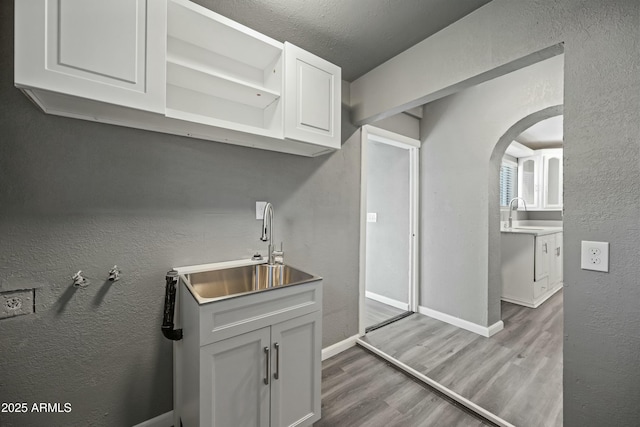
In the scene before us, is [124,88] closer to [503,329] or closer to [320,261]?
[320,261]

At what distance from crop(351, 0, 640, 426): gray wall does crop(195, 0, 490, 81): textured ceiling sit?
43cm

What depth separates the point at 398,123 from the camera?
2863mm

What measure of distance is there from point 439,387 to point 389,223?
6.35ft

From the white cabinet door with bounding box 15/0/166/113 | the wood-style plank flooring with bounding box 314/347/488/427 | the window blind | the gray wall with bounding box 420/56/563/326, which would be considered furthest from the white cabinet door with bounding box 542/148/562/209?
the white cabinet door with bounding box 15/0/166/113

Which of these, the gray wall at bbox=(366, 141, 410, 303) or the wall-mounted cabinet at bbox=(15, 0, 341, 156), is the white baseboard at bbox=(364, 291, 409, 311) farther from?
the wall-mounted cabinet at bbox=(15, 0, 341, 156)

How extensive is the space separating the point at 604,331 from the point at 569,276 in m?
0.24

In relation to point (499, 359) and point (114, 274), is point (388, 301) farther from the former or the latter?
point (114, 274)

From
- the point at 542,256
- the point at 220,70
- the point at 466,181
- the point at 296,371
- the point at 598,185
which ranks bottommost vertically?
the point at 296,371

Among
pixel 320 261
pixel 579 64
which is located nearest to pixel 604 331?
pixel 579 64

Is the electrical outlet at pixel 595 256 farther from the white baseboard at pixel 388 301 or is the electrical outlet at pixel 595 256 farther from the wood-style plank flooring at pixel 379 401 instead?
the white baseboard at pixel 388 301

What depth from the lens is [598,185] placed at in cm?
112

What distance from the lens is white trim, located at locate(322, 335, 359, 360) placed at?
7.28 ft

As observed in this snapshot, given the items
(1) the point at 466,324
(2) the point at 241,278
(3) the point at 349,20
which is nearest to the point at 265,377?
(2) the point at 241,278

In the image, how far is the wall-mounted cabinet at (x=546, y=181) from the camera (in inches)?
174
